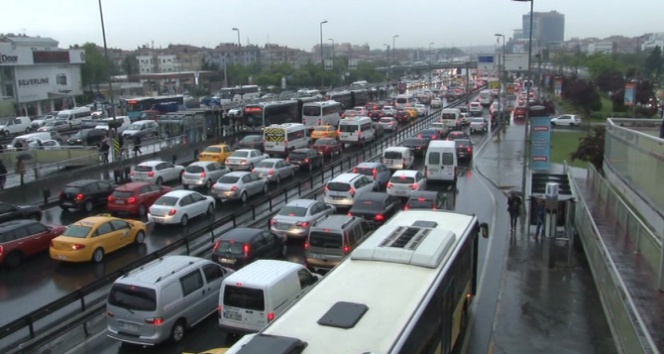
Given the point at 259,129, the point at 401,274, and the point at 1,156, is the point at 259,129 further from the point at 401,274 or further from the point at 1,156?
the point at 401,274

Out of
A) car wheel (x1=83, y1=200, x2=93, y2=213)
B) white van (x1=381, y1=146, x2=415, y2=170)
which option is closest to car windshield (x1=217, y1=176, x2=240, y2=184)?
car wheel (x1=83, y1=200, x2=93, y2=213)

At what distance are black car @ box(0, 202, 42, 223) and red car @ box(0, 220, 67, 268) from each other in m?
3.34

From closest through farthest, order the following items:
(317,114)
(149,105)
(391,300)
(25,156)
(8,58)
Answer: (391,300)
(25,156)
(317,114)
(149,105)
(8,58)

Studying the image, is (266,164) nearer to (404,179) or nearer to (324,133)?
(404,179)

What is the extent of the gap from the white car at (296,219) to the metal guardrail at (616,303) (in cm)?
826

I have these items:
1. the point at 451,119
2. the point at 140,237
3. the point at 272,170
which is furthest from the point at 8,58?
the point at 140,237

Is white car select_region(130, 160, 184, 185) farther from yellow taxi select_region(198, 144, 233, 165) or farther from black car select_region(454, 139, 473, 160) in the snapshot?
black car select_region(454, 139, 473, 160)

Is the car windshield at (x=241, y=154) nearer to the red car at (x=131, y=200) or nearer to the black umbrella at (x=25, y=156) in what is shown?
the red car at (x=131, y=200)

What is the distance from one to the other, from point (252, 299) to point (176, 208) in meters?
11.0

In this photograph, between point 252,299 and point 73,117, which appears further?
point 73,117

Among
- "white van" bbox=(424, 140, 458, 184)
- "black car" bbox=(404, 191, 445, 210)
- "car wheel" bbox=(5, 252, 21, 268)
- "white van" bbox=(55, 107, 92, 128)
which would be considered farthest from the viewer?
"white van" bbox=(55, 107, 92, 128)

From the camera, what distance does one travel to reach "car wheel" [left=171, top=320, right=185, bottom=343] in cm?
1190

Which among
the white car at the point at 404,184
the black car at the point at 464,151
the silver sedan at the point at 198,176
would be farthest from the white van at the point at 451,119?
the silver sedan at the point at 198,176

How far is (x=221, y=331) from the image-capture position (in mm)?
Result: 12742
